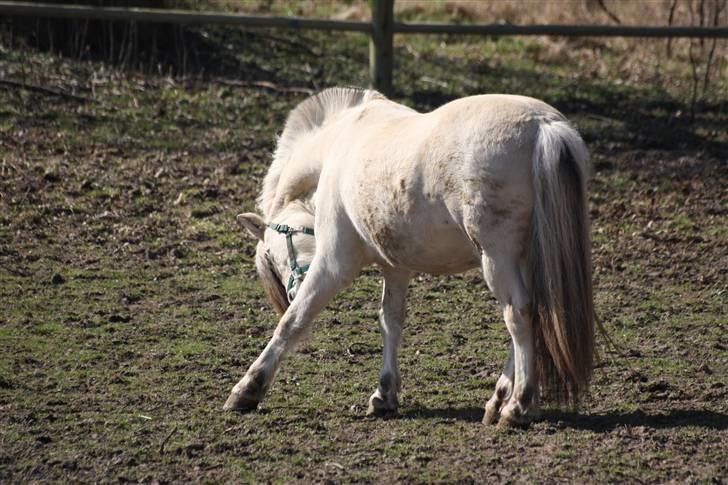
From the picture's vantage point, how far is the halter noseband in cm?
532

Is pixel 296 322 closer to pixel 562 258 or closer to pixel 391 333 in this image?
pixel 391 333

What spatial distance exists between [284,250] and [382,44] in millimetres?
4609

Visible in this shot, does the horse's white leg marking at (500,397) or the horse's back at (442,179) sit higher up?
the horse's back at (442,179)

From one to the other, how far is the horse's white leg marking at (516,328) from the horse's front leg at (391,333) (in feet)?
2.08

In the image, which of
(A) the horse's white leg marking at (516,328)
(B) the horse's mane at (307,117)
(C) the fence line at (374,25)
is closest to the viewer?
(A) the horse's white leg marking at (516,328)

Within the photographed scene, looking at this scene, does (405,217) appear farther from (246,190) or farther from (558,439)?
(246,190)

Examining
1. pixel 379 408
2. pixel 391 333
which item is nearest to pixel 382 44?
pixel 391 333

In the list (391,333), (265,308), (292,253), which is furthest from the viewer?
(265,308)

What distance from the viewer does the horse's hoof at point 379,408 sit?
4.91m

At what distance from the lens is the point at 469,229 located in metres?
4.31

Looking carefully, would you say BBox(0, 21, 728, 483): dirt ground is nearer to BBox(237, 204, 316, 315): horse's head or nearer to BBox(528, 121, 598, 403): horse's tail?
BBox(528, 121, 598, 403): horse's tail

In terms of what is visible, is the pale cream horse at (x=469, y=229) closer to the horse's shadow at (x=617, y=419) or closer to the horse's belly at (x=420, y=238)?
the horse's belly at (x=420, y=238)

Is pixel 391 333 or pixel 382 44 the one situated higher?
pixel 382 44

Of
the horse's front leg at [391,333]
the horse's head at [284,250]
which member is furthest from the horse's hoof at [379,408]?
the horse's head at [284,250]
